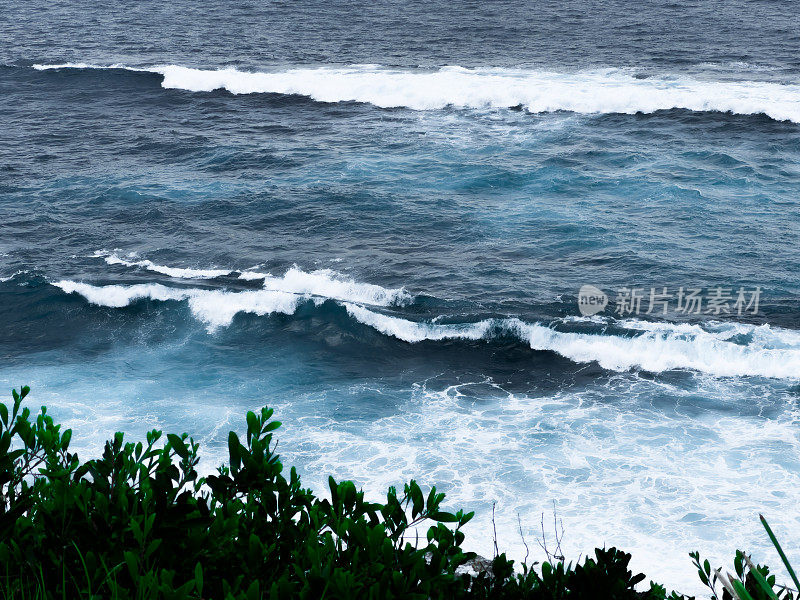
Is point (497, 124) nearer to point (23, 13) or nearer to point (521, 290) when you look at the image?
point (521, 290)

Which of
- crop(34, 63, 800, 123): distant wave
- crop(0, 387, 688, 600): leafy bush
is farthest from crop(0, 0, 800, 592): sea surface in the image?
crop(0, 387, 688, 600): leafy bush

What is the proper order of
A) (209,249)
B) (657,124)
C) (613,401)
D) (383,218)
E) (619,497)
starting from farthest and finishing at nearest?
(657,124) < (383,218) < (209,249) < (613,401) < (619,497)

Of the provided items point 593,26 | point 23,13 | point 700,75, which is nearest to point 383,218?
point 700,75

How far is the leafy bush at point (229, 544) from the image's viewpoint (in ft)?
13.0

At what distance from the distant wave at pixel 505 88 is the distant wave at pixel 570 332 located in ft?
51.2

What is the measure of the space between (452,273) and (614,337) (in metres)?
4.32

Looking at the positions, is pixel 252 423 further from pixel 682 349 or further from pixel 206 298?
pixel 206 298

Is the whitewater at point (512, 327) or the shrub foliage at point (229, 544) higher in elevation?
the shrub foliage at point (229, 544)

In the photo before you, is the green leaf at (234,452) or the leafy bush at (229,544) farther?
the green leaf at (234,452)

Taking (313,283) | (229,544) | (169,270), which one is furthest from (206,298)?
(229,544)

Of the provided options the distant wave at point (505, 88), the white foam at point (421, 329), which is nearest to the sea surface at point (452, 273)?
the white foam at point (421, 329)

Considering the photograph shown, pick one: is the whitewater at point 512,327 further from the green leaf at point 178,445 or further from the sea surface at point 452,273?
the green leaf at point 178,445

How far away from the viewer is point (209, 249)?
2097cm

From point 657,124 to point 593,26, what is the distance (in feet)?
52.5
